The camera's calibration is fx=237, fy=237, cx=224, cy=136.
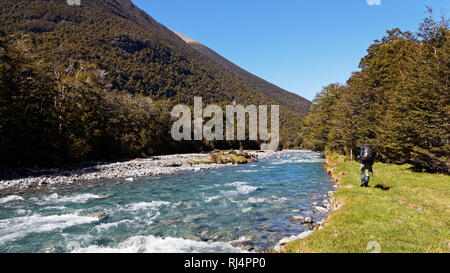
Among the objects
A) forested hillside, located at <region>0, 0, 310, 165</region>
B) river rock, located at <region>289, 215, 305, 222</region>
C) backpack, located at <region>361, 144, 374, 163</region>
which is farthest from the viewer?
forested hillside, located at <region>0, 0, 310, 165</region>

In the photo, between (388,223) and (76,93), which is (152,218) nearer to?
(388,223)

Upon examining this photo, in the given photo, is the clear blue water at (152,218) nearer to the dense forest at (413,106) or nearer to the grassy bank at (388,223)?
the grassy bank at (388,223)

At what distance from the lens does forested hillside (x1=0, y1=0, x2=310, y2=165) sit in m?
28.9

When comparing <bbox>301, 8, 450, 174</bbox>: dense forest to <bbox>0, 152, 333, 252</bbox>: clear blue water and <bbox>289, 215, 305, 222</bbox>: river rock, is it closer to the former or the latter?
<bbox>0, 152, 333, 252</bbox>: clear blue water

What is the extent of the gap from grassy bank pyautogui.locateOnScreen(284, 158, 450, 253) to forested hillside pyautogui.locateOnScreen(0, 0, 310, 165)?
33153 millimetres

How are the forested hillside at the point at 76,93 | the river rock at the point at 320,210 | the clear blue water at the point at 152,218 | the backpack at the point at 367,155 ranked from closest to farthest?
1. the clear blue water at the point at 152,218
2. the river rock at the point at 320,210
3. the backpack at the point at 367,155
4. the forested hillside at the point at 76,93

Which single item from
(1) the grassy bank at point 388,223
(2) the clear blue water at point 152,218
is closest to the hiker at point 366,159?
(1) the grassy bank at point 388,223

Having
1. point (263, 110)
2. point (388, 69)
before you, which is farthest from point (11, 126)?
point (263, 110)

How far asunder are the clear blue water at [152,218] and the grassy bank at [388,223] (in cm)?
190

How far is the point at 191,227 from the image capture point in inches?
418

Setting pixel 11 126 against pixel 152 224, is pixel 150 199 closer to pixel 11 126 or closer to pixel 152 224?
pixel 152 224

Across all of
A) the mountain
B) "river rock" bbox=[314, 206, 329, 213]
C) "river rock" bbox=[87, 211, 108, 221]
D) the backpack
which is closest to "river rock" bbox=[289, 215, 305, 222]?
"river rock" bbox=[314, 206, 329, 213]

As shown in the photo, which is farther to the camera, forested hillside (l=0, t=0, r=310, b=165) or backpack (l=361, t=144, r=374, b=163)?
forested hillside (l=0, t=0, r=310, b=165)

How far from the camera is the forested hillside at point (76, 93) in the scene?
28.9m
